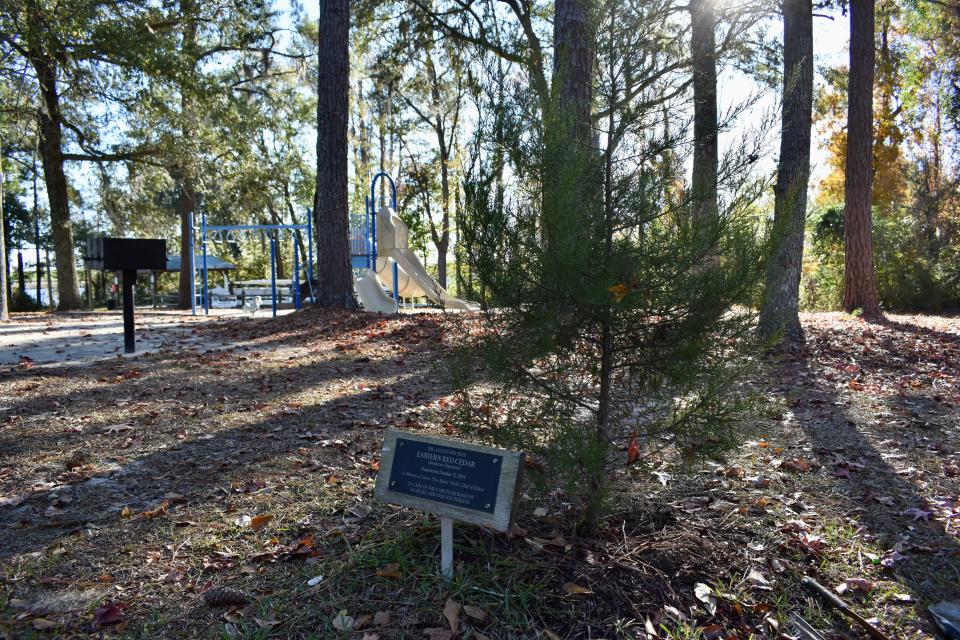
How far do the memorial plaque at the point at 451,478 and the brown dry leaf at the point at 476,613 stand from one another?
1.09 feet

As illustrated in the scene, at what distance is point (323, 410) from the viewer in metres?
5.52

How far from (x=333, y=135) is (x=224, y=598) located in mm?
9595

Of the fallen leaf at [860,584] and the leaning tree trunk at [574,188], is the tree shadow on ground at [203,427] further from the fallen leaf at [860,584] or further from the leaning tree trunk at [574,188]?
the fallen leaf at [860,584]

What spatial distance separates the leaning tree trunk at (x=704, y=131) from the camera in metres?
2.76

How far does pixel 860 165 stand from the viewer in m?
11.2

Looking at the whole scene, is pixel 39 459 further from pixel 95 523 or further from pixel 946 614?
pixel 946 614

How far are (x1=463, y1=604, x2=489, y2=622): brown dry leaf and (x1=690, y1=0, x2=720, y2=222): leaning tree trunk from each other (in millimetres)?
1794

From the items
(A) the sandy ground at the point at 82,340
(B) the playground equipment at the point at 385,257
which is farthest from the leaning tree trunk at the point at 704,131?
(B) the playground equipment at the point at 385,257

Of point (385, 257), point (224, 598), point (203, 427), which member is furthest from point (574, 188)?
point (385, 257)

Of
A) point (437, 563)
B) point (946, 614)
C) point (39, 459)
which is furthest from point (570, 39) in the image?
point (39, 459)

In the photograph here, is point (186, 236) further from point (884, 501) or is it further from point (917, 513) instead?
point (917, 513)

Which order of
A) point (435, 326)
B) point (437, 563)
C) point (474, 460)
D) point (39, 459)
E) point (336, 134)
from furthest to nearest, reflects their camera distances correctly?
point (336, 134) < point (435, 326) < point (39, 459) < point (437, 563) < point (474, 460)

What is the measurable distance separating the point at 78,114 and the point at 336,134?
9.88 metres

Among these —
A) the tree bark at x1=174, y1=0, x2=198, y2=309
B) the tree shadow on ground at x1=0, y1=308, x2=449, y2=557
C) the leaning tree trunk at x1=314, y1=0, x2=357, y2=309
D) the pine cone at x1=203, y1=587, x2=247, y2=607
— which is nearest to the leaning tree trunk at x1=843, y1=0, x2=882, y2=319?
the tree shadow on ground at x1=0, y1=308, x2=449, y2=557
